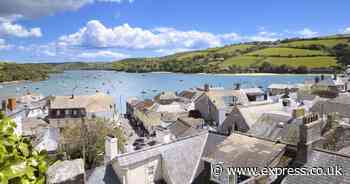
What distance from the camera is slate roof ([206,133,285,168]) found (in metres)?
13.5

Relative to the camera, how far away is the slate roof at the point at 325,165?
1075cm

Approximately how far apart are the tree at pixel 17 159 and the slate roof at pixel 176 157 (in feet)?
41.4

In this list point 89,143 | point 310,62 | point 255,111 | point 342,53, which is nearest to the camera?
point 89,143

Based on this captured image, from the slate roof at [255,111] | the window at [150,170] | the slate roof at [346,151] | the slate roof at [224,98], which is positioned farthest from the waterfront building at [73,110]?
the slate roof at [346,151]

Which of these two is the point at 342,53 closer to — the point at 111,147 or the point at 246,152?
the point at 246,152

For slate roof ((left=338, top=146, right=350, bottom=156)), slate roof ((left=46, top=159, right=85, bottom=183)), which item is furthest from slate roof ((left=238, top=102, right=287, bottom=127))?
slate roof ((left=46, top=159, right=85, bottom=183))

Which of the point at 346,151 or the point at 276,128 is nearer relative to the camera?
the point at 346,151

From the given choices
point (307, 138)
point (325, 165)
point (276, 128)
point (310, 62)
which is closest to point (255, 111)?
point (276, 128)

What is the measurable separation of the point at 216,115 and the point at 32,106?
43190mm

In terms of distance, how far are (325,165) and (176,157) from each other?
868 centimetres

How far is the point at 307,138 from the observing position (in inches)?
468

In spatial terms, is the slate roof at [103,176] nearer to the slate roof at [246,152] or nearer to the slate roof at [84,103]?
the slate roof at [246,152]

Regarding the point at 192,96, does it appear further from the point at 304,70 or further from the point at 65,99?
the point at 304,70

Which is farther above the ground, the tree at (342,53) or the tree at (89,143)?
the tree at (342,53)
